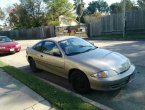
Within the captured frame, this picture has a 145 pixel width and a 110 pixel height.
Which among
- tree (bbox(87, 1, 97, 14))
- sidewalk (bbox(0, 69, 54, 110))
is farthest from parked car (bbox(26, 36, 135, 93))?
tree (bbox(87, 1, 97, 14))

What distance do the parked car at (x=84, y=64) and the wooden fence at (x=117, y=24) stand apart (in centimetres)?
1537

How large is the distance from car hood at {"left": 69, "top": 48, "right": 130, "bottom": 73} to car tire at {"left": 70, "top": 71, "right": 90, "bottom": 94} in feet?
1.06

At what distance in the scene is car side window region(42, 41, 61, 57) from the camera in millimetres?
7204

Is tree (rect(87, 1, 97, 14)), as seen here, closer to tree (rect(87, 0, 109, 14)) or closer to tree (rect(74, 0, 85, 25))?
tree (rect(87, 0, 109, 14))

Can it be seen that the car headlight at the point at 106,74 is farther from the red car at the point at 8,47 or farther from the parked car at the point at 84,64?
the red car at the point at 8,47

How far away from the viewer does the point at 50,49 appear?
25.2ft

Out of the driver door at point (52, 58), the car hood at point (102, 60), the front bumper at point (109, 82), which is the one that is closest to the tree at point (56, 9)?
the driver door at point (52, 58)

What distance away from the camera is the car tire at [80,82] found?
591cm

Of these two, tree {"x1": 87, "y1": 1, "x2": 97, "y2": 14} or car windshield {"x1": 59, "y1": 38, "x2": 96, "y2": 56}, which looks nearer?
car windshield {"x1": 59, "y1": 38, "x2": 96, "y2": 56}

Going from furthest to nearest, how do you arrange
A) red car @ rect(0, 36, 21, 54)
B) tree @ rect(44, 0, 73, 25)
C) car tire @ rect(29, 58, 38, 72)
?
tree @ rect(44, 0, 73, 25), red car @ rect(0, 36, 21, 54), car tire @ rect(29, 58, 38, 72)

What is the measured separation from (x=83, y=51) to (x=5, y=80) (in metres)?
3.10

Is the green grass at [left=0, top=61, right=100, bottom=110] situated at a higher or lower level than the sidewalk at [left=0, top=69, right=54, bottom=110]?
higher


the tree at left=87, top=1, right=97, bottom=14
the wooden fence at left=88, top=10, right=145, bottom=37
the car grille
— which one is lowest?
the car grille

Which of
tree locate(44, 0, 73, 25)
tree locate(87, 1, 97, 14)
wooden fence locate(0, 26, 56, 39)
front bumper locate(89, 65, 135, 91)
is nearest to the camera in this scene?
front bumper locate(89, 65, 135, 91)
